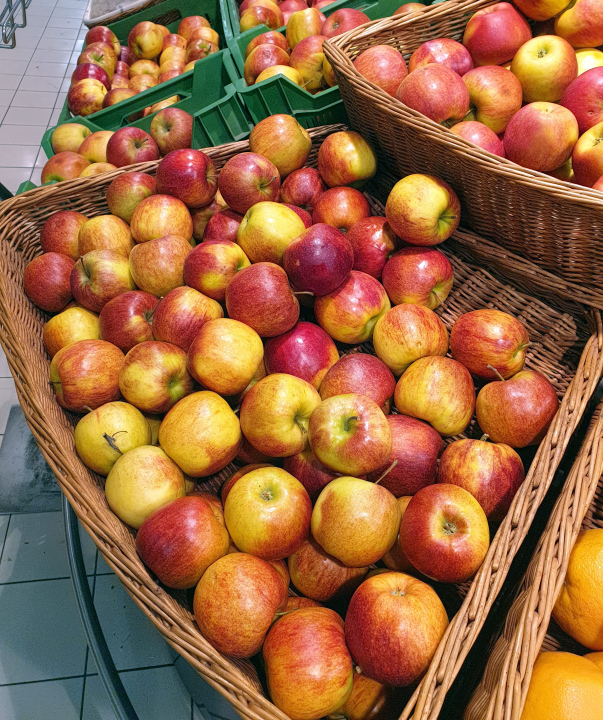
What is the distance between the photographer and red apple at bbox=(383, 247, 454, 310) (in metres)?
1.48

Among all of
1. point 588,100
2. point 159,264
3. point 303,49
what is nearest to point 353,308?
point 159,264

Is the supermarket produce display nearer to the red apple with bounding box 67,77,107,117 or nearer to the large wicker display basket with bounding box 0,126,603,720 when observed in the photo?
the large wicker display basket with bounding box 0,126,603,720

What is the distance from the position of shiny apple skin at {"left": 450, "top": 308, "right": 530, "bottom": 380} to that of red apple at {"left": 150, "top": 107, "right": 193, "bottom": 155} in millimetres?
1483

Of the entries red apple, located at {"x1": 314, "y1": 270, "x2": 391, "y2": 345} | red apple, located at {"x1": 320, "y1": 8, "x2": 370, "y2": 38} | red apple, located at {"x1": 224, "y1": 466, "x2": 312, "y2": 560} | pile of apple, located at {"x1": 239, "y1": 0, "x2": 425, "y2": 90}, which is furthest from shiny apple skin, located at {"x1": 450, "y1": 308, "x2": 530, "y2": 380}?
red apple, located at {"x1": 320, "y1": 8, "x2": 370, "y2": 38}

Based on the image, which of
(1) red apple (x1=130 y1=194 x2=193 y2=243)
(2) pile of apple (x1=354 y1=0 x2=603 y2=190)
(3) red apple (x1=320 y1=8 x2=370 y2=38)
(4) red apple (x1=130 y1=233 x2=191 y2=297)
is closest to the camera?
(2) pile of apple (x1=354 y1=0 x2=603 y2=190)

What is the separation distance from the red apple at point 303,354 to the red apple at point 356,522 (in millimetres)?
376

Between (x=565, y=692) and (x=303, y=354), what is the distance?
A: 0.92m

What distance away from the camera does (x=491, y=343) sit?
1.34 meters

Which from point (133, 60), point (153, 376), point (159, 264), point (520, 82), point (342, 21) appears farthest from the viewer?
point (133, 60)

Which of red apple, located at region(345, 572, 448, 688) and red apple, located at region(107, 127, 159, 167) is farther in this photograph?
red apple, located at region(107, 127, 159, 167)

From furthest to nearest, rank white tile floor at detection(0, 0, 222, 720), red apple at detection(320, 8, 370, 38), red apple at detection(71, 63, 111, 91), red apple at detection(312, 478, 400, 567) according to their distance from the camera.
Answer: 1. red apple at detection(71, 63, 111, 91)
2. red apple at detection(320, 8, 370, 38)
3. white tile floor at detection(0, 0, 222, 720)
4. red apple at detection(312, 478, 400, 567)

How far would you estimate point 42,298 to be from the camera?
168cm

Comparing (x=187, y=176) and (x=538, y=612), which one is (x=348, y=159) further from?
(x=538, y=612)

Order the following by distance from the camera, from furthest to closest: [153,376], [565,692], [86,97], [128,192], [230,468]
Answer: [86,97], [128,192], [230,468], [153,376], [565,692]
